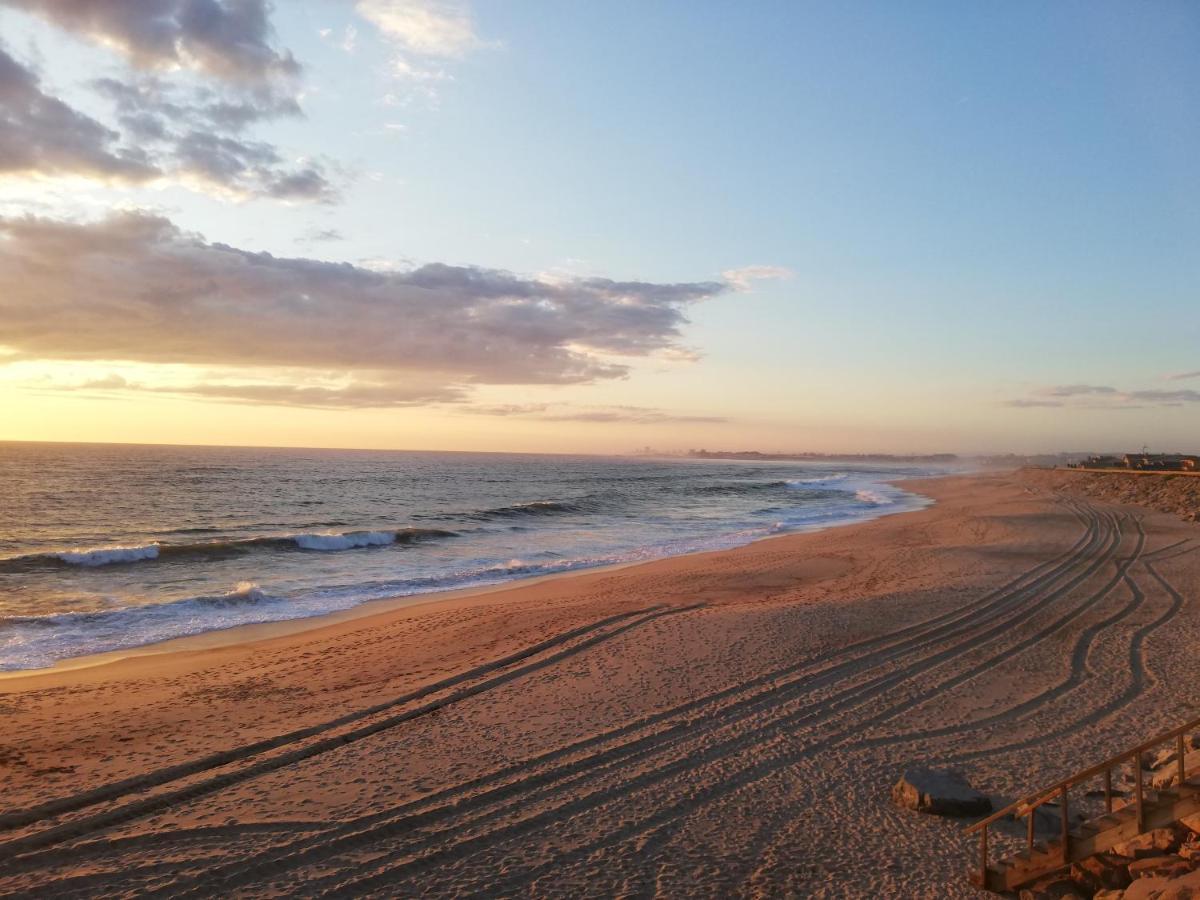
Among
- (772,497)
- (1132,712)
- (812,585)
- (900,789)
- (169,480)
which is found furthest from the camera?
(169,480)

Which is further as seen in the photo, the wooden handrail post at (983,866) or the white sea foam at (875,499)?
the white sea foam at (875,499)

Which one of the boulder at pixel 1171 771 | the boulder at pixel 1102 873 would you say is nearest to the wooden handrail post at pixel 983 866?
the boulder at pixel 1102 873

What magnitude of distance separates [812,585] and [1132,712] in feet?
31.0

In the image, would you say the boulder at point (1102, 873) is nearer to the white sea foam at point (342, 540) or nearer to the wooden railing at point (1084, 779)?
the wooden railing at point (1084, 779)

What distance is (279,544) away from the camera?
93.8 feet

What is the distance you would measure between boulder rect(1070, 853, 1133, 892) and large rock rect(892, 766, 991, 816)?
55.3 inches

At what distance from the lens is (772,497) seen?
2386 inches

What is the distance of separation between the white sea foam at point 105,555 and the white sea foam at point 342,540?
5389 millimetres

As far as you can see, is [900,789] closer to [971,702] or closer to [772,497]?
[971,702]

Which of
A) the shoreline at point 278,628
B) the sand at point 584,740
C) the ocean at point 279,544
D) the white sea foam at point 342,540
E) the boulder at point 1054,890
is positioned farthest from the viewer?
the white sea foam at point 342,540

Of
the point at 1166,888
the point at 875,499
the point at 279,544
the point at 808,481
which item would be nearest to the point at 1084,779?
the point at 1166,888

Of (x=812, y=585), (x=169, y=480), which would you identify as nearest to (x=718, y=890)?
(x=812, y=585)

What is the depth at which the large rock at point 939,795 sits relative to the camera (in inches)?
261

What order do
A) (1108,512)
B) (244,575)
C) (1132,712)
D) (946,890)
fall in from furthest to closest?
(1108,512) → (244,575) → (1132,712) → (946,890)
